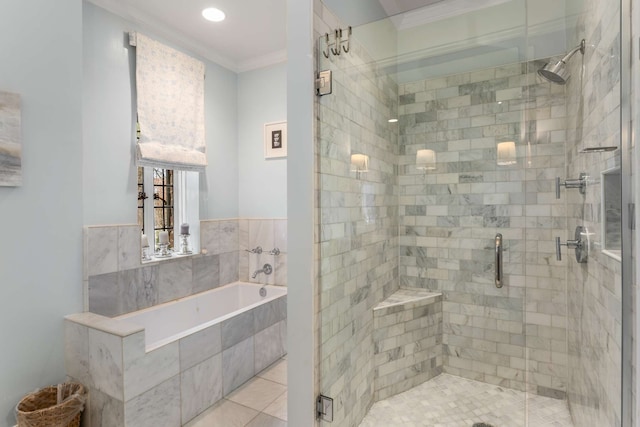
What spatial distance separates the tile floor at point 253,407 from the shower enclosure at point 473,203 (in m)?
0.60

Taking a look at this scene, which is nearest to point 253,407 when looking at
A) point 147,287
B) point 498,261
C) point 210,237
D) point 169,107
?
point 147,287

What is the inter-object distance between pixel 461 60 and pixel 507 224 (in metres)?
1.22

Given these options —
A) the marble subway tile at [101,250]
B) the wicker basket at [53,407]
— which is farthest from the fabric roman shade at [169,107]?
Result: the wicker basket at [53,407]

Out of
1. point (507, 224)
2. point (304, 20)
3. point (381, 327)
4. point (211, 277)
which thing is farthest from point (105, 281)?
point (507, 224)

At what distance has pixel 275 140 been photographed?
11.3 ft

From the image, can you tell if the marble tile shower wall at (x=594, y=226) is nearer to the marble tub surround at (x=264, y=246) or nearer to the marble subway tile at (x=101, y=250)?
the marble tub surround at (x=264, y=246)

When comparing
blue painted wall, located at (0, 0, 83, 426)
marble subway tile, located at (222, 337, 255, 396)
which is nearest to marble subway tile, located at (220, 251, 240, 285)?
marble subway tile, located at (222, 337, 255, 396)

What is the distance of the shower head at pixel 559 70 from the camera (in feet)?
4.83

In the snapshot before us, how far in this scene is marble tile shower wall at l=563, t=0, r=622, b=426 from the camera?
107 centimetres

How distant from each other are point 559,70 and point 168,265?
309 centimetres

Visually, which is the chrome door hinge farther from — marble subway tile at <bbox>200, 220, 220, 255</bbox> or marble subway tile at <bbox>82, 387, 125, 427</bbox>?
marble subway tile at <bbox>200, 220, 220, 255</bbox>

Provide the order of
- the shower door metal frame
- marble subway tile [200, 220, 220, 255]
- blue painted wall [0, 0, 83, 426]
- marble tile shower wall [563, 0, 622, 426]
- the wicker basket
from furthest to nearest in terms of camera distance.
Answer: marble subway tile [200, 220, 220, 255]
blue painted wall [0, 0, 83, 426]
the wicker basket
marble tile shower wall [563, 0, 622, 426]
the shower door metal frame

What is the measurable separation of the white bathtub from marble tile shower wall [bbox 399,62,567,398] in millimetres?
1513

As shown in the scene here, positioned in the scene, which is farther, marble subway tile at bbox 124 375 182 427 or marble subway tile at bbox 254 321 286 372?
marble subway tile at bbox 254 321 286 372
